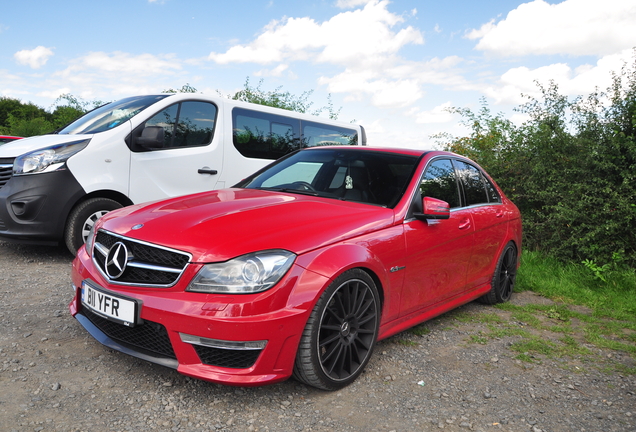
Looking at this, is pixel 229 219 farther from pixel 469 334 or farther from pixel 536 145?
pixel 536 145

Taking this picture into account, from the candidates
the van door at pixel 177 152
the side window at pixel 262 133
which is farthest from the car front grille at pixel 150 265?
the side window at pixel 262 133

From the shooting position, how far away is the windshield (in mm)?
3807

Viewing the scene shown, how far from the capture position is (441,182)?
423 cm

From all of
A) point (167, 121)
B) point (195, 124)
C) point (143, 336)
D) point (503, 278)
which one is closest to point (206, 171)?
point (195, 124)

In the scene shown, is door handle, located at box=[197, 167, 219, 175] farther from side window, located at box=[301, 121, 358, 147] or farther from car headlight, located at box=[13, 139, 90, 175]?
side window, located at box=[301, 121, 358, 147]

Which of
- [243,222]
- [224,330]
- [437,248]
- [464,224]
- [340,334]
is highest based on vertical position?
[243,222]

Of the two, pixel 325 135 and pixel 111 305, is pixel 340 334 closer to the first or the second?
pixel 111 305

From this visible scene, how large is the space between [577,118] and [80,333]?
7029 mm

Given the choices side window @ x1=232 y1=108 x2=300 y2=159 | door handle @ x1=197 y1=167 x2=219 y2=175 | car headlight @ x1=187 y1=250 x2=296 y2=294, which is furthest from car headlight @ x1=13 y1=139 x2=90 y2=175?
car headlight @ x1=187 y1=250 x2=296 y2=294

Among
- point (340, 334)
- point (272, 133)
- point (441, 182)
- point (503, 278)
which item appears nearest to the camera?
point (340, 334)

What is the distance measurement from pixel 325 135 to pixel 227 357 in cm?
675

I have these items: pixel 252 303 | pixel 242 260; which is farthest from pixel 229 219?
pixel 252 303

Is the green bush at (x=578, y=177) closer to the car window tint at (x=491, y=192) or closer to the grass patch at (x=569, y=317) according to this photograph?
the grass patch at (x=569, y=317)

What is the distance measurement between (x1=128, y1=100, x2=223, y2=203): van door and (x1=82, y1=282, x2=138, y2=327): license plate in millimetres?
3277
